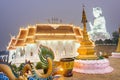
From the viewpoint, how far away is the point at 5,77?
331cm

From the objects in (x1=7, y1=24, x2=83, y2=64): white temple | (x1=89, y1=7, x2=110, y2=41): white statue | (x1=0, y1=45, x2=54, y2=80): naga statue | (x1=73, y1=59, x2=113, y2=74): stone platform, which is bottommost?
(x1=73, y1=59, x2=113, y2=74): stone platform

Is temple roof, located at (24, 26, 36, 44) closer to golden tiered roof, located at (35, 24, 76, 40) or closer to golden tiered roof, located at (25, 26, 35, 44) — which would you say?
golden tiered roof, located at (25, 26, 35, 44)

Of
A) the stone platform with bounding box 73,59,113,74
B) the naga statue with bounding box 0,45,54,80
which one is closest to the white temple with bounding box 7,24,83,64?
the stone platform with bounding box 73,59,113,74

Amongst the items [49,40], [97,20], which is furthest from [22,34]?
[97,20]

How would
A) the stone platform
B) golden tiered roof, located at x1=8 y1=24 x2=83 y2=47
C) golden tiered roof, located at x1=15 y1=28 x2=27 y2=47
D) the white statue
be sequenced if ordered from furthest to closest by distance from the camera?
the white statue, golden tiered roof, located at x1=15 y1=28 x2=27 y2=47, golden tiered roof, located at x1=8 y1=24 x2=83 y2=47, the stone platform

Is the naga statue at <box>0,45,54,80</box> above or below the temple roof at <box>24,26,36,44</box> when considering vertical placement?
below

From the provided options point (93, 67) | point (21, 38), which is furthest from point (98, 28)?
point (93, 67)

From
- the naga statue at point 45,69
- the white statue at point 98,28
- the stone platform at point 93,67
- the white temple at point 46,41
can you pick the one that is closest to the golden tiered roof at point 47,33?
the white temple at point 46,41

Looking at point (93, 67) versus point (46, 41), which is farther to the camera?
point (46, 41)

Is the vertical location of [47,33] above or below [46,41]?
above

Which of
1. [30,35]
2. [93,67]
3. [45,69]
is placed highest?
[30,35]

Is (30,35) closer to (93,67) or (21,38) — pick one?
(21,38)

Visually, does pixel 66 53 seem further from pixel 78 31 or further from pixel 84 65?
pixel 84 65

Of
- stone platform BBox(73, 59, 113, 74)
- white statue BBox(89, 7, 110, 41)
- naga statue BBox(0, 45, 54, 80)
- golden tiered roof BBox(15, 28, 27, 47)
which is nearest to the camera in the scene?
naga statue BBox(0, 45, 54, 80)
